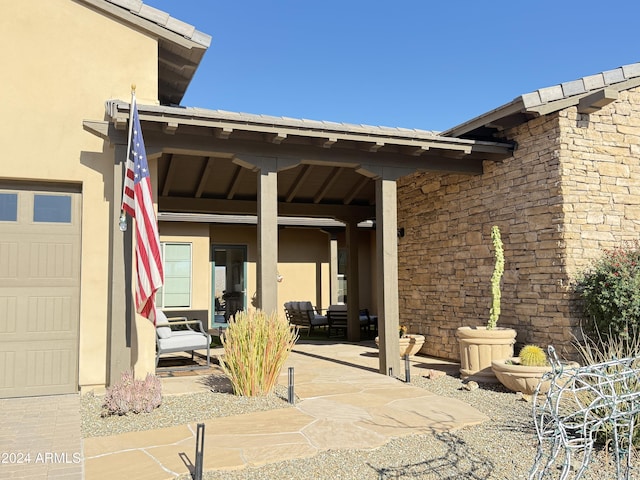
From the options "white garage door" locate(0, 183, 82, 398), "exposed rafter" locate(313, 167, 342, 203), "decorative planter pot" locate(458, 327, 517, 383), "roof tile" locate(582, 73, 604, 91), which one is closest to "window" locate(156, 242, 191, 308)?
"exposed rafter" locate(313, 167, 342, 203)

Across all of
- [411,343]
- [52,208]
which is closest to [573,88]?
[411,343]

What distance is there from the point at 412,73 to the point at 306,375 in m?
13.4

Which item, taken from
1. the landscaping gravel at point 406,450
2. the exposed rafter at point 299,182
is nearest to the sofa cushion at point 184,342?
the landscaping gravel at point 406,450

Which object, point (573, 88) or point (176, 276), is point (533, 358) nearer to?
point (573, 88)

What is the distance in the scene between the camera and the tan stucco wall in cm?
621

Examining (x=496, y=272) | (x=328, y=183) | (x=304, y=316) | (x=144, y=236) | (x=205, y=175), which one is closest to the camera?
(x=144, y=236)

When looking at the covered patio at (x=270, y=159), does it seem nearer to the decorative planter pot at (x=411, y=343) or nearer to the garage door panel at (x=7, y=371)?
the garage door panel at (x=7, y=371)

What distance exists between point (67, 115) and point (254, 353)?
152 inches

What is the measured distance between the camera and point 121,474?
3627 mm

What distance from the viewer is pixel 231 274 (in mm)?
14711

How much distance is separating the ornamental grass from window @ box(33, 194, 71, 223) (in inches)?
106

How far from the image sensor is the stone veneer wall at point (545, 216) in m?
6.82

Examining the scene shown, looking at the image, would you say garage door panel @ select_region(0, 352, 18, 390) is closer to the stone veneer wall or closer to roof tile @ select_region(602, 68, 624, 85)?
the stone veneer wall

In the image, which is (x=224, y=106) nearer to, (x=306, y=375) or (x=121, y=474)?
(x=306, y=375)
